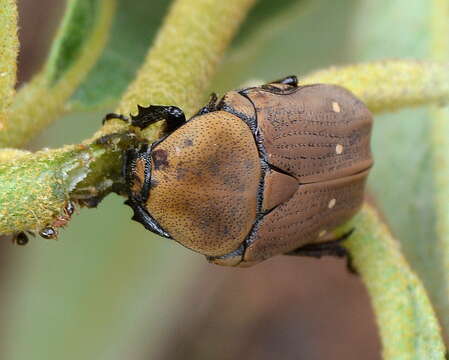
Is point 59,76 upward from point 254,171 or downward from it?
upward

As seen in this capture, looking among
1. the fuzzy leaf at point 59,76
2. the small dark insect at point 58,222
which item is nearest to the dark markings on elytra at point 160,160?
the fuzzy leaf at point 59,76

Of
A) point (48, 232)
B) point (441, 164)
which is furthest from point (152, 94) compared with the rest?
point (441, 164)

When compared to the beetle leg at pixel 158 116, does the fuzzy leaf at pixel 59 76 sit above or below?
above

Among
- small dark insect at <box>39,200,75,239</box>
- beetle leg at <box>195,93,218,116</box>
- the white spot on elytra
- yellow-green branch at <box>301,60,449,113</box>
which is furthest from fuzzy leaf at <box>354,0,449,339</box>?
small dark insect at <box>39,200,75,239</box>

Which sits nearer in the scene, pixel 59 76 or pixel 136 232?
pixel 59 76

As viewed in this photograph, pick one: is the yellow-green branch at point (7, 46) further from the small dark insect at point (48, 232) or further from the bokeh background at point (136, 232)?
the bokeh background at point (136, 232)

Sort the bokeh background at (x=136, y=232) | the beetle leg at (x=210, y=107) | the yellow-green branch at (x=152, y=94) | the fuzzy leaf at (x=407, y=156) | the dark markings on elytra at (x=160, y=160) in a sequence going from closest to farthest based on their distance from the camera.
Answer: the yellow-green branch at (x=152, y=94) → the dark markings on elytra at (x=160, y=160) → the beetle leg at (x=210, y=107) → the fuzzy leaf at (x=407, y=156) → the bokeh background at (x=136, y=232)

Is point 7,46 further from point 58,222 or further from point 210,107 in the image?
→ point 210,107

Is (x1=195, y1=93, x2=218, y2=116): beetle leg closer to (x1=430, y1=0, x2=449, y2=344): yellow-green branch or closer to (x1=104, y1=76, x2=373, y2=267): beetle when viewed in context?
(x1=104, y1=76, x2=373, y2=267): beetle

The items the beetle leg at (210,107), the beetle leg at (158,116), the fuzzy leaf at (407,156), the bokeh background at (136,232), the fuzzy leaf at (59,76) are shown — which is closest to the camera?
the beetle leg at (158,116)
